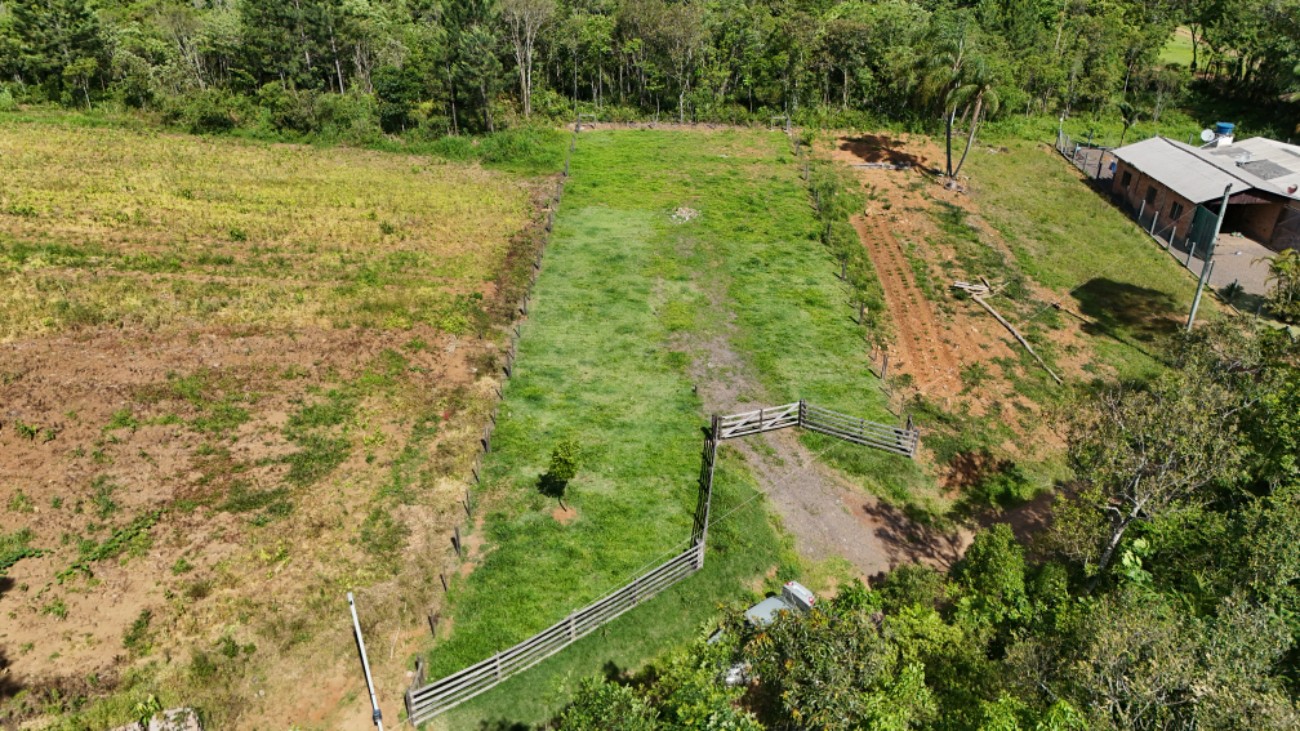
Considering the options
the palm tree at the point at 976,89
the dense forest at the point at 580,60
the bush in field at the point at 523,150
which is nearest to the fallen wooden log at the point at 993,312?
the palm tree at the point at 976,89

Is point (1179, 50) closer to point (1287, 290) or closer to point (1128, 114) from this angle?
point (1128, 114)

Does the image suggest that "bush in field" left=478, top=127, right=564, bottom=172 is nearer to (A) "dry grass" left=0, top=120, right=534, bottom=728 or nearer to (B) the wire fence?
(A) "dry grass" left=0, top=120, right=534, bottom=728

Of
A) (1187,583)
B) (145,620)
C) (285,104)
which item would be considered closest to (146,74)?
(285,104)

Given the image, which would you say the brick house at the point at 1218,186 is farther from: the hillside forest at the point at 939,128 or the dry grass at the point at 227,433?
the dry grass at the point at 227,433

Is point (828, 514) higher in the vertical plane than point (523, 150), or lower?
lower

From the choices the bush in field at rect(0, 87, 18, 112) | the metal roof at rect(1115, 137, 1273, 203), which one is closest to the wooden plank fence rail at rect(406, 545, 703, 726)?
the metal roof at rect(1115, 137, 1273, 203)

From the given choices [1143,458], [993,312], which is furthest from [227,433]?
[993,312]
